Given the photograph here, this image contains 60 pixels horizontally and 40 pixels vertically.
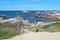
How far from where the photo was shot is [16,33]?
587 inches

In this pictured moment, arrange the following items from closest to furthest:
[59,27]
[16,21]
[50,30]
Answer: [50,30]
[59,27]
[16,21]

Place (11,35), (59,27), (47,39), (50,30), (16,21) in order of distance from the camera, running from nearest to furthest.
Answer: (47,39) < (11,35) < (50,30) < (59,27) < (16,21)

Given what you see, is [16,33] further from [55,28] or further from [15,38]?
[55,28]

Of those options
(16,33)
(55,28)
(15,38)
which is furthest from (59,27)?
(15,38)

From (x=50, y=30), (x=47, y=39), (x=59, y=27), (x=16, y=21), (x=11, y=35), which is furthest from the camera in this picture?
(x=16, y=21)

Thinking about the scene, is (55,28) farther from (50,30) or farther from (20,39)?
(20,39)

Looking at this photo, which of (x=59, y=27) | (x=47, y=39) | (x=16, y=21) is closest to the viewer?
(x=47, y=39)

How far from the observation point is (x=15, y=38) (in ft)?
43.3

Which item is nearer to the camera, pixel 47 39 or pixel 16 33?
pixel 47 39

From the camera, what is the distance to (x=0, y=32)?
14781 millimetres

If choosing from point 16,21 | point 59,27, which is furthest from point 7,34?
point 16,21

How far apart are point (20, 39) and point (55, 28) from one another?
4.70 meters

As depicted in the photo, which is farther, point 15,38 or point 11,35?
point 11,35

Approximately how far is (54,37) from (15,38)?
2312 millimetres
